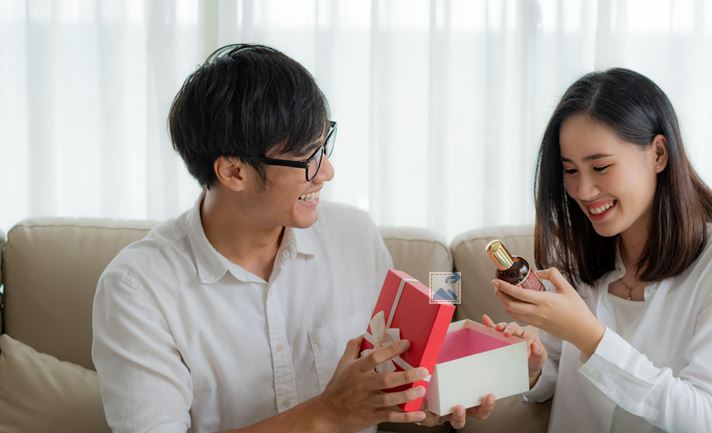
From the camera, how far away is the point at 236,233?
1545 millimetres

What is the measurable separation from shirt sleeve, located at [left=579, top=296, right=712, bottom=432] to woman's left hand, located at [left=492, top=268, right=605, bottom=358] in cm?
3

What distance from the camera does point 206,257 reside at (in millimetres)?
1515

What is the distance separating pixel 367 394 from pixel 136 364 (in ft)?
1.52

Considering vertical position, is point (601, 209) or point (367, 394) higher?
point (601, 209)

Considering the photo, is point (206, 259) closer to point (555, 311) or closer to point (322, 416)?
point (322, 416)

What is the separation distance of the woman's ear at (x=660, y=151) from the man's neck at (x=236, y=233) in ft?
2.71

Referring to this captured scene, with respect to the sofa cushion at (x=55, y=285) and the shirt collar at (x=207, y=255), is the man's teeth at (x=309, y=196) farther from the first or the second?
the sofa cushion at (x=55, y=285)

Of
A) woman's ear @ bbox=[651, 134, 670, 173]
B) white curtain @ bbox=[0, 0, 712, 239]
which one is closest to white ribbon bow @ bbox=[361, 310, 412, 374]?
woman's ear @ bbox=[651, 134, 670, 173]

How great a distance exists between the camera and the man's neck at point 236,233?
1.53 metres

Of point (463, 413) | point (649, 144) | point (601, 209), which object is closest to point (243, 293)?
point (463, 413)

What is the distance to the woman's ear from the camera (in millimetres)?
Result: 1502

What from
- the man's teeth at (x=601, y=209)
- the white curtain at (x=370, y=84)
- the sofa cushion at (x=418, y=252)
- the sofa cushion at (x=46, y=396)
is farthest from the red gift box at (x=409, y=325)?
the white curtain at (x=370, y=84)

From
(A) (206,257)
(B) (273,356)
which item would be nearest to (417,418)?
(B) (273,356)

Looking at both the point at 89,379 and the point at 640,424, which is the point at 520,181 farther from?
the point at 89,379
